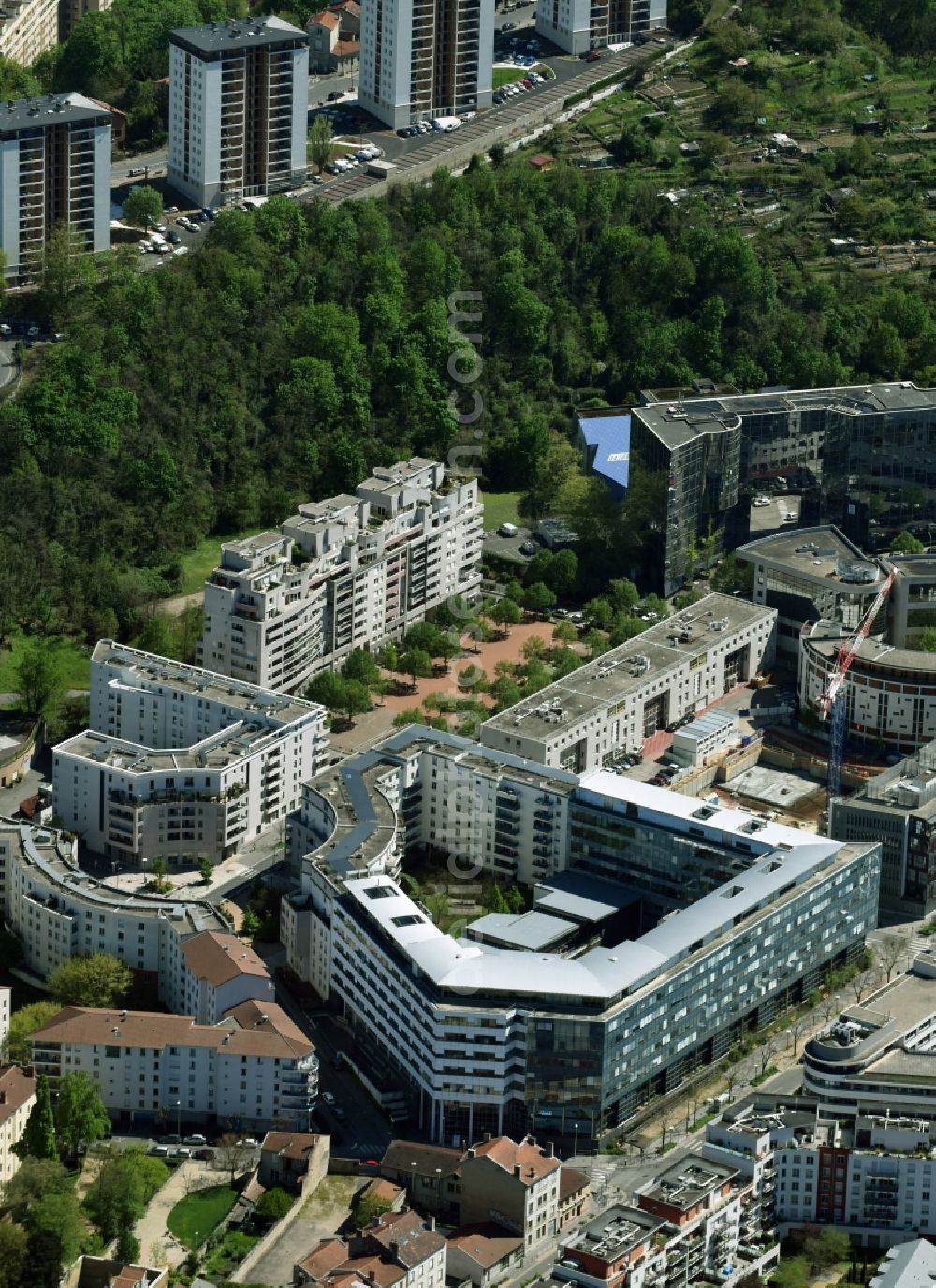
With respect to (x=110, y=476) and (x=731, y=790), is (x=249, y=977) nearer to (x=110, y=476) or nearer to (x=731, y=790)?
(x=731, y=790)

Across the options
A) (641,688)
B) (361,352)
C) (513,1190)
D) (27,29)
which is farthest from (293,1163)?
(27,29)

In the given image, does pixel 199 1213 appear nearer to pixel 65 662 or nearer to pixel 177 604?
pixel 65 662

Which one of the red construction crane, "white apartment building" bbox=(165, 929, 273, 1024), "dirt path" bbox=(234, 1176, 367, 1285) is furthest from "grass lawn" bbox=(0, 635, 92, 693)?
"dirt path" bbox=(234, 1176, 367, 1285)

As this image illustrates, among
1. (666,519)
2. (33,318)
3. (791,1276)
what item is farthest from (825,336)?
(791,1276)

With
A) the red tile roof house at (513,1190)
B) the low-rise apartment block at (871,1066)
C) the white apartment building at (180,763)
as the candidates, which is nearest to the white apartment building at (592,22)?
the white apartment building at (180,763)

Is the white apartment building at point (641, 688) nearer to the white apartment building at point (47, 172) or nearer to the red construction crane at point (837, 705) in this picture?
the red construction crane at point (837, 705)
